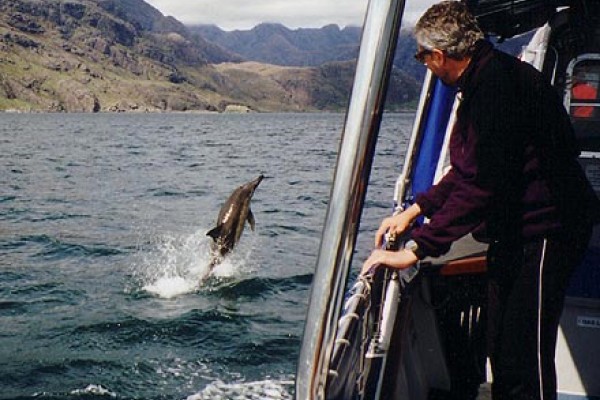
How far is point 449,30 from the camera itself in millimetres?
2754

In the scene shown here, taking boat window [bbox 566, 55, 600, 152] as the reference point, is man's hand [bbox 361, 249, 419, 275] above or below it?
below

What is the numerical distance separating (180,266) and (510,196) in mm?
11880

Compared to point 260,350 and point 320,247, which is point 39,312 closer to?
point 260,350

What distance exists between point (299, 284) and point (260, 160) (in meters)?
31.4

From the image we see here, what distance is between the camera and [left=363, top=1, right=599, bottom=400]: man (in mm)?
2766

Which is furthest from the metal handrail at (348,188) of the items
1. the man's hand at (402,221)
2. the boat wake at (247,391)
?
the boat wake at (247,391)

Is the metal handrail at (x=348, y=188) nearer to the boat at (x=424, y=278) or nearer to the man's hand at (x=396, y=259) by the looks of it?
the boat at (x=424, y=278)

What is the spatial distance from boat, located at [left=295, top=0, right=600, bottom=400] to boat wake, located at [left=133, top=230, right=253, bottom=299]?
7790mm

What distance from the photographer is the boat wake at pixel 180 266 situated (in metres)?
12.6

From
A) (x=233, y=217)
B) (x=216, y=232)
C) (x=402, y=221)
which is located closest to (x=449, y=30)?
(x=402, y=221)

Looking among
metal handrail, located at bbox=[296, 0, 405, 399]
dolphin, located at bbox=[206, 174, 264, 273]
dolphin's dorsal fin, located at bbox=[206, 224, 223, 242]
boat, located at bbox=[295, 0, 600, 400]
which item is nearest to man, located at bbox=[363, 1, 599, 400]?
boat, located at bbox=[295, 0, 600, 400]

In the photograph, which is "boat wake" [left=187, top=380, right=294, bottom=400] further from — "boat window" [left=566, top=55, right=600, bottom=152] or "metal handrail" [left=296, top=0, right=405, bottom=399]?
"metal handrail" [left=296, top=0, right=405, bottom=399]

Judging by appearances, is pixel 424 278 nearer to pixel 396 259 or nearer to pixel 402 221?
pixel 402 221

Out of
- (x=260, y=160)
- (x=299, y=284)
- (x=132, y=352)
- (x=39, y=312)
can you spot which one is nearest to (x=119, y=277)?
(x=39, y=312)
